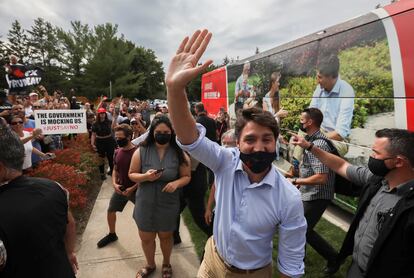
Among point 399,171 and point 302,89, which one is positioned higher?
point 302,89

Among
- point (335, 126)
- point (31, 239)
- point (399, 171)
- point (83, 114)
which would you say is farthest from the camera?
point (83, 114)

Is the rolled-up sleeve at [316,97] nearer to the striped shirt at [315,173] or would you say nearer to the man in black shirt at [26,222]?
the striped shirt at [315,173]

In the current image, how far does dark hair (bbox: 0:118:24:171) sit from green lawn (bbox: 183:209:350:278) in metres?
2.80

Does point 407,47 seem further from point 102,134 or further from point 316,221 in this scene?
point 102,134

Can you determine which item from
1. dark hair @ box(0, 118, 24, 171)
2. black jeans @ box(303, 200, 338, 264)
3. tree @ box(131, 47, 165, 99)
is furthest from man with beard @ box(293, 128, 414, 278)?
tree @ box(131, 47, 165, 99)

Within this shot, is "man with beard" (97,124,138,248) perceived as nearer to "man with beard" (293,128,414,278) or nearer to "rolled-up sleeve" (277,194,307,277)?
"rolled-up sleeve" (277,194,307,277)

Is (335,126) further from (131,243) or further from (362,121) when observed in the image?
(131,243)

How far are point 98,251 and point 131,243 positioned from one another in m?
0.46

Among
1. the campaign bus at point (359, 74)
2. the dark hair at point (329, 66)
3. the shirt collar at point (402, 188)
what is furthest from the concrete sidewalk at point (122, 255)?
the dark hair at point (329, 66)

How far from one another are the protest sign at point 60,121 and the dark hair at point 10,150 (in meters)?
5.28

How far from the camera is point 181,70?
4.17 ft

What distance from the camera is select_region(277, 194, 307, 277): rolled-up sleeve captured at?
1533 mm

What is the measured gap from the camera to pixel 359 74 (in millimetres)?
3848

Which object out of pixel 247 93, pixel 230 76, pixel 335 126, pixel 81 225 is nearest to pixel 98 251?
pixel 81 225
